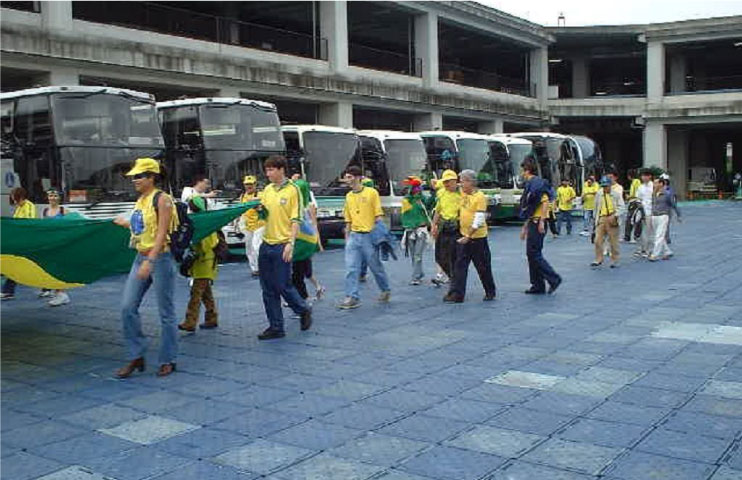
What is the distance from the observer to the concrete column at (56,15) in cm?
1889

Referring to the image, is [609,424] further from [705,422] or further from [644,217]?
[644,217]

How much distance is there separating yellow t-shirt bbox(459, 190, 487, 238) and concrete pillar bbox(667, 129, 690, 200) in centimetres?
3883

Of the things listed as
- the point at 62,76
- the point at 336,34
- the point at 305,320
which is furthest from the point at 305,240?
the point at 336,34

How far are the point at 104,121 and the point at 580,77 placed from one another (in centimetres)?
3851

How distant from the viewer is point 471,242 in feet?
33.8

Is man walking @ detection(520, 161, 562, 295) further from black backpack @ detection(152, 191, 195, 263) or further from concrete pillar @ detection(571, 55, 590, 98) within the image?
concrete pillar @ detection(571, 55, 590, 98)

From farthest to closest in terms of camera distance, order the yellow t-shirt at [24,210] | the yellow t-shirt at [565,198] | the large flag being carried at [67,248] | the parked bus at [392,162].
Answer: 1. the yellow t-shirt at [565,198]
2. the parked bus at [392,162]
3. the yellow t-shirt at [24,210]
4. the large flag being carried at [67,248]

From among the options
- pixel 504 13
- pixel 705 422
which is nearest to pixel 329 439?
pixel 705 422

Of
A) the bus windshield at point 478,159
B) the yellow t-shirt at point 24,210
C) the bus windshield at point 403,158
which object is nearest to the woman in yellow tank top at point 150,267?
the yellow t-shirt at point 24,210

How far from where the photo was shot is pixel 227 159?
16.3 meters

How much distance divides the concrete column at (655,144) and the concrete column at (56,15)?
32540mm

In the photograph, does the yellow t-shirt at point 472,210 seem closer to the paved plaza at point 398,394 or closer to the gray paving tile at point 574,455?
the paved plaza at point 398,394

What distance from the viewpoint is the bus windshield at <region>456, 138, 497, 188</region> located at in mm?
24828

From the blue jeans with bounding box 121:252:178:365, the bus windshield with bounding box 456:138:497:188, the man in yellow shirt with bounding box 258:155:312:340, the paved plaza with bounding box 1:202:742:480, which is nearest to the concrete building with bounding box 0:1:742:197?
the bus windshield with bounding box 456:138:497:188
